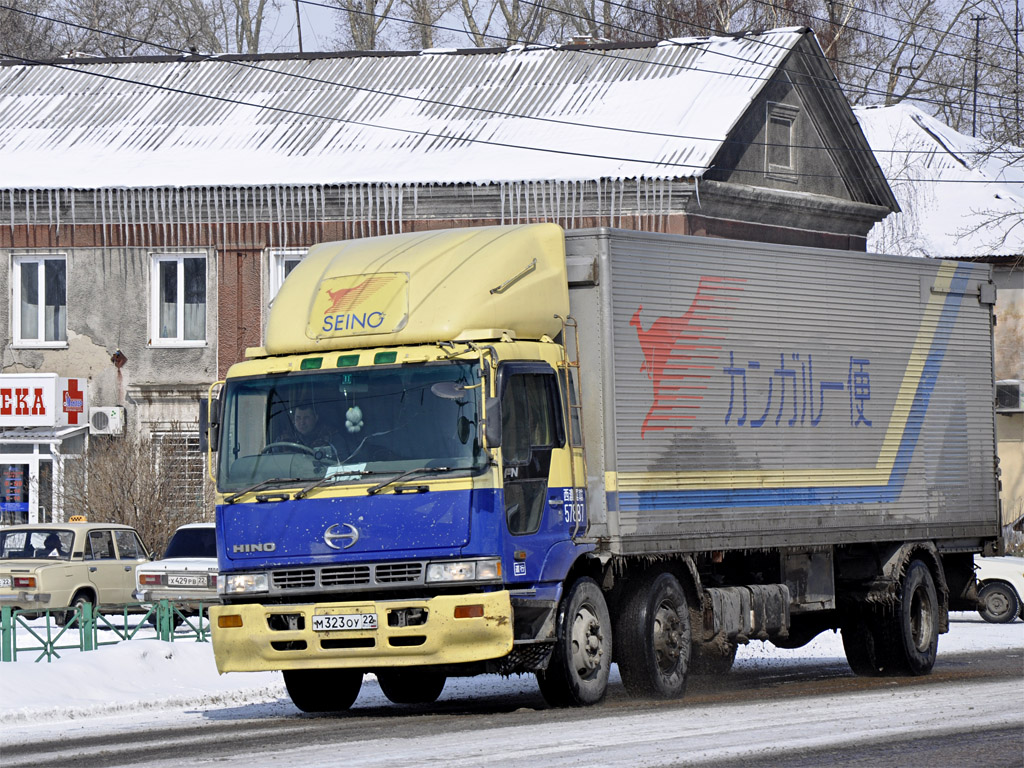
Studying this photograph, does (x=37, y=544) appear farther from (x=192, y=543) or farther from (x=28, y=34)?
(x=28, y=34)

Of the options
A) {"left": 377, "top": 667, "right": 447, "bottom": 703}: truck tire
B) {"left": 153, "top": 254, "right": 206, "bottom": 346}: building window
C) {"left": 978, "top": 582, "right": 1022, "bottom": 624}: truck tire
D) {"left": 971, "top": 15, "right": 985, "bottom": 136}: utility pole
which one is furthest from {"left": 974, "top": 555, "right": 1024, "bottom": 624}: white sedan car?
{"left": 971, "top": 15, "right": 985, "bottom": 136}: utility pole

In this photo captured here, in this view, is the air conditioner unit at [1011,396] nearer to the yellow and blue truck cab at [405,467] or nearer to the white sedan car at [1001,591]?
the white sedan car at [1001,591]

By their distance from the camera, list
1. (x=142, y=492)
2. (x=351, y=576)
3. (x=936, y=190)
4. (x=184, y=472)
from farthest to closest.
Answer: (x=936, y=190)
(x=184, y=472)
(x=142, y=492)
(x=351, y=576)

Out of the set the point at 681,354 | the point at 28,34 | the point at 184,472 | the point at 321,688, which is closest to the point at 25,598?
the point at 184,472

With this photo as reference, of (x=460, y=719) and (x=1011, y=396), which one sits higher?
(x=1011, y=396)

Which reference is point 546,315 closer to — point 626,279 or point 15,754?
point 626,279

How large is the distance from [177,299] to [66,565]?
447 inches

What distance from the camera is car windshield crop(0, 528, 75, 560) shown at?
80.7 ft

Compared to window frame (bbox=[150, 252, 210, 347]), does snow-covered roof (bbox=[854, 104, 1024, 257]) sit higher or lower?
higher

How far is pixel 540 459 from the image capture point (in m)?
13.0

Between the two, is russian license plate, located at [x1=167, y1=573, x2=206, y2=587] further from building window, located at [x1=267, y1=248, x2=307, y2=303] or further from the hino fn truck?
building window, located at [x1=267, y1=248, x2=307, y2=303]

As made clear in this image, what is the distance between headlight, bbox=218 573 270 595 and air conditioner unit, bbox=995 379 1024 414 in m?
33.4

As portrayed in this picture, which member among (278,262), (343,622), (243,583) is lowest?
(343,622)

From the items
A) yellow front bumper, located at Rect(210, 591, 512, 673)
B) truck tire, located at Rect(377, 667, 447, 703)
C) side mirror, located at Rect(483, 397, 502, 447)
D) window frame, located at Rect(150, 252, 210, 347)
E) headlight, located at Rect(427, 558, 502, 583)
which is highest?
window frame, located at Rect(150, 252, 210, 347)
